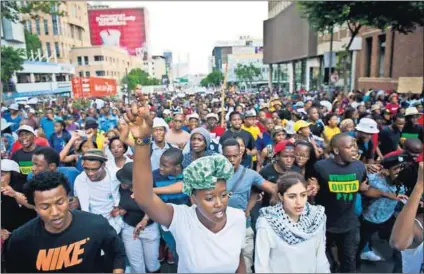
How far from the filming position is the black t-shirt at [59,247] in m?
1.84

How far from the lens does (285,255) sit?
1824mm

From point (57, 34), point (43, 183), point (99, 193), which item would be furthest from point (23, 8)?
point (57, 34)

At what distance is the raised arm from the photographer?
60.7 inches

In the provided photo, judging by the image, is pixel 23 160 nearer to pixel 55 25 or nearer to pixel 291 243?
pixel 291 243

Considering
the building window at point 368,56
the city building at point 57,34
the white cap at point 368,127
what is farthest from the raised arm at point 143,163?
the building window at point 368,56

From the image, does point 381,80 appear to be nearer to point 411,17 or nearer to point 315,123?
point 411,17

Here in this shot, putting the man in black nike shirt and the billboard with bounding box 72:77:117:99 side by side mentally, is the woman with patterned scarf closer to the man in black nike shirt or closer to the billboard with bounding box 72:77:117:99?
the man in black nike shirt

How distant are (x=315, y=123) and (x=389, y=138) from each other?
1.21 meters

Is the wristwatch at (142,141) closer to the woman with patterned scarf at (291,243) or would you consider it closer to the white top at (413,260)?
the woman with patterned scarf at (291,243)

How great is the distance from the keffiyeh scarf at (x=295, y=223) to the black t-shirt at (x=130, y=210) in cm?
145

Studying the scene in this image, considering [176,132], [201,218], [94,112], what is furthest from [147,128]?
[94,112]

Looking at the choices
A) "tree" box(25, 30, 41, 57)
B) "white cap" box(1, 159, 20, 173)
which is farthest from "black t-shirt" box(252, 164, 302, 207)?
"tree" box(25, 30, 41, 57)

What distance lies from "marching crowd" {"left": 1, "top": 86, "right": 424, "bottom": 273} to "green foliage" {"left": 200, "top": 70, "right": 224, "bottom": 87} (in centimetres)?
36

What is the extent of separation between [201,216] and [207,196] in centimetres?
14
